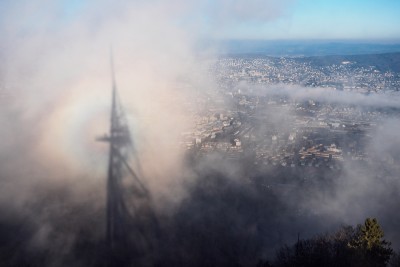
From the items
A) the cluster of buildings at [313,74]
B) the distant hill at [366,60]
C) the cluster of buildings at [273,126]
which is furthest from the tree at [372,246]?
the distant hill at [366,60]

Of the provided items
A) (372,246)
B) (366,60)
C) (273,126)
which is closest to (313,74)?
(366,60)

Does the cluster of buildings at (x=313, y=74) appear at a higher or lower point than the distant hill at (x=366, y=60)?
lower

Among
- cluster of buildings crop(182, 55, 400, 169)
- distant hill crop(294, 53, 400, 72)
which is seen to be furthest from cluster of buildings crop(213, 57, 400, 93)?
distant hill crop(294, 53, 400, 72)

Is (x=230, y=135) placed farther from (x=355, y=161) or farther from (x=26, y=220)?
(x=26, y=220)

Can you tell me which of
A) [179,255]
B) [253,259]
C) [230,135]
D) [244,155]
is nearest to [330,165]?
[244,155]

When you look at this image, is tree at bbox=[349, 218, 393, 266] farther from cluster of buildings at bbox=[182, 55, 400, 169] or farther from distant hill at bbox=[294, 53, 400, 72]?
distant hill at bbox=[294, 53, 400, 72]

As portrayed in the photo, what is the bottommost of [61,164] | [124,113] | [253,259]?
[253,259]

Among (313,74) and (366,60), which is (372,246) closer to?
(313,74)

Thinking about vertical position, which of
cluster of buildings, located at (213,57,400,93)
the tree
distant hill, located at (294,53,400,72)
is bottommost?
the tree

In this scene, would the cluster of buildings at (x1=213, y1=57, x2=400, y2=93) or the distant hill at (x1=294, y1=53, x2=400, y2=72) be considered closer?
the cluster of buildings at (x1=213, y1=57, x2=400, y2=93)

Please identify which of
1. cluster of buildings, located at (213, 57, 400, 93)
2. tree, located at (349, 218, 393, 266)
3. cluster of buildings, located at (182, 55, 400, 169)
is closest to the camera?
tree, located at (349, 218, 393, 266)

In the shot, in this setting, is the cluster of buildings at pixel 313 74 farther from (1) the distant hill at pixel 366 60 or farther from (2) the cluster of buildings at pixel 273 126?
(1) the distant hill at pixel 366 60
